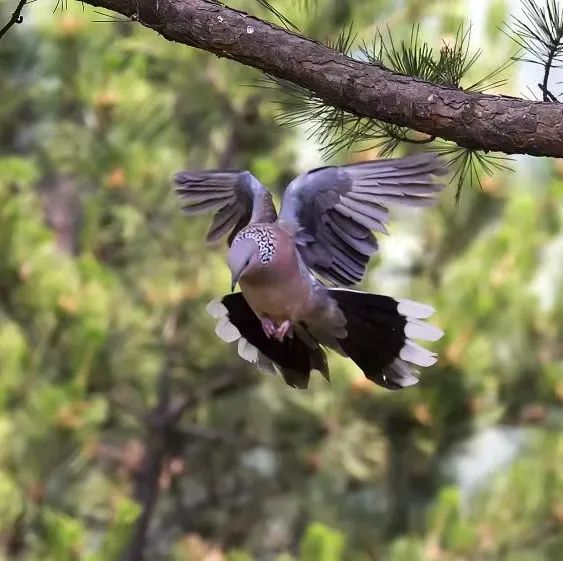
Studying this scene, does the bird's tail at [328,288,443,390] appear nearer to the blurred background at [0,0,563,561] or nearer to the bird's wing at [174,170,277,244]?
the bird's wing at [174,170,277,244]

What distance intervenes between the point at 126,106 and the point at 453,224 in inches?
44.3

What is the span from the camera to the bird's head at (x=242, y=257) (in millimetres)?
1026

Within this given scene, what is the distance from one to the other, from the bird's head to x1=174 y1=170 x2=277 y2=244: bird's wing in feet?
0.52

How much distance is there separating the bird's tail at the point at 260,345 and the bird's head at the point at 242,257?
26 centimetres

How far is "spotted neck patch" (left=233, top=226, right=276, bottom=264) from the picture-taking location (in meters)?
1.06

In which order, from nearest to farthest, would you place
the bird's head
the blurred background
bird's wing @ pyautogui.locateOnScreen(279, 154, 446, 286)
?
the bird's head < bird's wing @ pyautogui.locateOnScreen(279, 154, 446, 286) < the blurred background

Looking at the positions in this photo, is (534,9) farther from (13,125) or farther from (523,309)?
(13,125)

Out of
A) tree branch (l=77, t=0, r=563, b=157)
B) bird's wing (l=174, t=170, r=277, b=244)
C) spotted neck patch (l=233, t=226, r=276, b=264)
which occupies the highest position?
bird's wing (l=174, t=170, r=277, b=244)

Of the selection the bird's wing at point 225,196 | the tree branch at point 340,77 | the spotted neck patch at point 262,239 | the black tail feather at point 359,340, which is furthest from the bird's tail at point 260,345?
the tree branch at point 340,77

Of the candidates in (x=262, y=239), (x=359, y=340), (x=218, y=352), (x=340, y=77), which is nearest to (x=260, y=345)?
(x=359, y=340)

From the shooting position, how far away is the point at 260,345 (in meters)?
1.33

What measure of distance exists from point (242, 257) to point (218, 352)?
184cm

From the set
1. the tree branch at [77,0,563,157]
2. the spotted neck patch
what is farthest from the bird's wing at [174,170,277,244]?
the tree branch at [77,0,563,157]

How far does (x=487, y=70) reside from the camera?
7.36 feet
